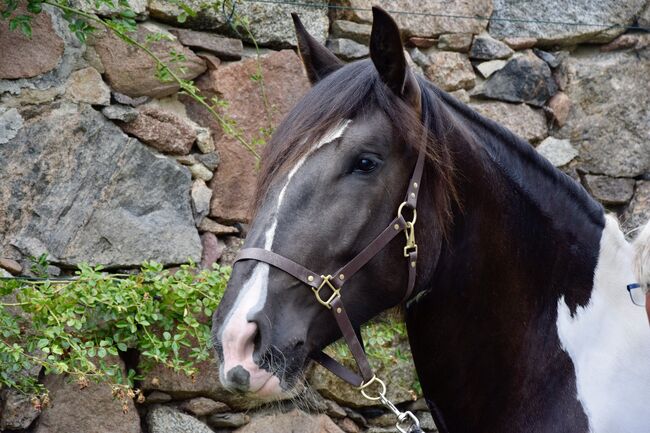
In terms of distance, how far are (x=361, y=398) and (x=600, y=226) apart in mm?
1462

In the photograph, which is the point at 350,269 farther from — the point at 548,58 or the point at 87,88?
the point at 548,58

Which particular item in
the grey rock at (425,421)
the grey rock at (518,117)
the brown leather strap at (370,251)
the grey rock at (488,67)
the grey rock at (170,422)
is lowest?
the grey rock at (170,422)

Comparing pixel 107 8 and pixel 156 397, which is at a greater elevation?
pixel 107 8

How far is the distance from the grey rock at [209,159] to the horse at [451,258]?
1.23 meters

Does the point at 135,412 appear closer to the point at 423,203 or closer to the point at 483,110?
the point at 423,203

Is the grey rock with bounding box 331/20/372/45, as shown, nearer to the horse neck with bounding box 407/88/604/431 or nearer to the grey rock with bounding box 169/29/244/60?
the grey rock with bounding box 169/29/244/60

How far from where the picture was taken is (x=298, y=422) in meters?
3.11

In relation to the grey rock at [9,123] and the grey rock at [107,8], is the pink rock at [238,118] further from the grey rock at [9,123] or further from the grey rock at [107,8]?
the grey rock at [9,123]

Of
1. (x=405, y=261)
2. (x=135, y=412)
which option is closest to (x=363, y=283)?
(x=405, y=261)

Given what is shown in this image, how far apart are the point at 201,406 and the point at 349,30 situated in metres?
1.70

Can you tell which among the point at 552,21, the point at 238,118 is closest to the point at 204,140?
the point at 238,118

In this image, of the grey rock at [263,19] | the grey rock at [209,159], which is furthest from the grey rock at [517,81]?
the grey rock at [209,159]

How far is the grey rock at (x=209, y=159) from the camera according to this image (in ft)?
10.5

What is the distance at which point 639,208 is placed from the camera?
381 cm
